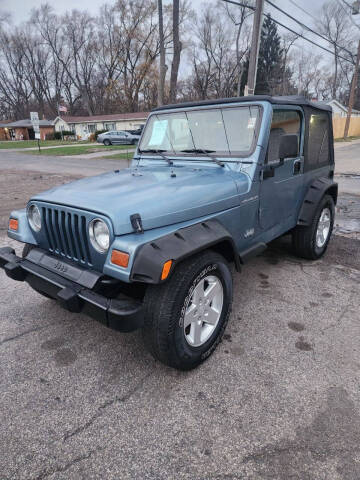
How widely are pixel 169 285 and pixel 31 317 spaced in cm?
177

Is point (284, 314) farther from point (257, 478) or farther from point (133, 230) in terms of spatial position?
point (133, 230)

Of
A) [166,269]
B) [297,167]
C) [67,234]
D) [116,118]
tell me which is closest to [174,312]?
[166,269]

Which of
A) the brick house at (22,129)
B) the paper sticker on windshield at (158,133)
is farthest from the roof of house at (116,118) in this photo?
the paper sticker on windshield at (158,133)

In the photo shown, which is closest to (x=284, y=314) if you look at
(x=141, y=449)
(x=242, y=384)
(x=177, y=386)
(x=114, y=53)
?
(x=242, y=384)

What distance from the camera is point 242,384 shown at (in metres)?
2.30

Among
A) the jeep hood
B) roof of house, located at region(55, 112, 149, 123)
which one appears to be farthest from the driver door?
roof of house, located at region(55, 112, 149, 123)

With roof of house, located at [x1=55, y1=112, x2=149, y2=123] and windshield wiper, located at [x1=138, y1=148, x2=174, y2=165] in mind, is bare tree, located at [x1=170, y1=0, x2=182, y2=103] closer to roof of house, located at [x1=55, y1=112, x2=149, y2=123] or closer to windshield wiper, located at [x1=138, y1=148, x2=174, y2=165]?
windshield wiper, located at [x1=138, y1=148, x2=174, y2=165]

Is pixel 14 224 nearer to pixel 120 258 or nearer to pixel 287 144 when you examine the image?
pixel 120 258

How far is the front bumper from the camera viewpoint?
2025 mm

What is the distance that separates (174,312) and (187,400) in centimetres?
62

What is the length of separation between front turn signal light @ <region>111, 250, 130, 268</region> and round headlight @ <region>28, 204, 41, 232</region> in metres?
0.94

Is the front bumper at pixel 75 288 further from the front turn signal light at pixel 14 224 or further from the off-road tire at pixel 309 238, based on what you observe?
the off-road tire at pixel 309 238

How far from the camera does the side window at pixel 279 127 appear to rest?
3092 mm

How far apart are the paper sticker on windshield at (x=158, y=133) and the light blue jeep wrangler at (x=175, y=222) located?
14 millimetres
